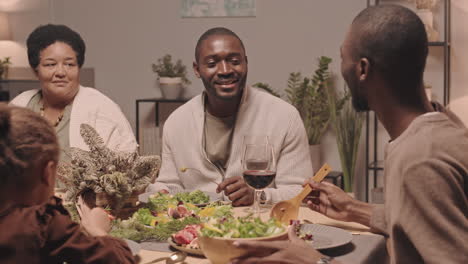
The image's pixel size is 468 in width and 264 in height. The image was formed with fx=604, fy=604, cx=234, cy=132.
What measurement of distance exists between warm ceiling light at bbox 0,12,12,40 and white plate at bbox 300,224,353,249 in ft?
14.3

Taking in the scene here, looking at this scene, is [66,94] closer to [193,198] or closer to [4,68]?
[193,198]

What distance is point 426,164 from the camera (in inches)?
46.4

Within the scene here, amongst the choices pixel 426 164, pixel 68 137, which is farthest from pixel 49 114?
pixel 426 164

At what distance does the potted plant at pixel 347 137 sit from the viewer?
4.27 m

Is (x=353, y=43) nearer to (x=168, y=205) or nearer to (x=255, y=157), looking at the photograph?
(x=255, y=157)

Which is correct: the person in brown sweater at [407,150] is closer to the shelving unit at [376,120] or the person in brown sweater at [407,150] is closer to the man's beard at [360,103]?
the man's beard at [360,103]

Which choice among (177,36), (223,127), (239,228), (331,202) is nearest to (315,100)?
(177,36)

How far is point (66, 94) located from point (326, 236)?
1.71 meters

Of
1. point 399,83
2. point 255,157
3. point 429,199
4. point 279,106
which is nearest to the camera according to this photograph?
point 429,199

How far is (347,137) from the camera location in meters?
4.29

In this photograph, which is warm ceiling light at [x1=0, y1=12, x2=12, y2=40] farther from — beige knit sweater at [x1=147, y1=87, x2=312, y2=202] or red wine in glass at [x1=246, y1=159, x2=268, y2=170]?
red wine in glass at [x1=246, y1=159, x2=268, y2=170]

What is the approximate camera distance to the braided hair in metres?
1.22

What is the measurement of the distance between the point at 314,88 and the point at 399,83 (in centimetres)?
296

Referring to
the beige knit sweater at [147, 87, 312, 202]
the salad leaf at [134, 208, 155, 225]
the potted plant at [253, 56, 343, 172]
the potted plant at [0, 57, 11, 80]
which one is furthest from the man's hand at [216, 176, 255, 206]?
the potted plant at [0, 57, 11, 80]
